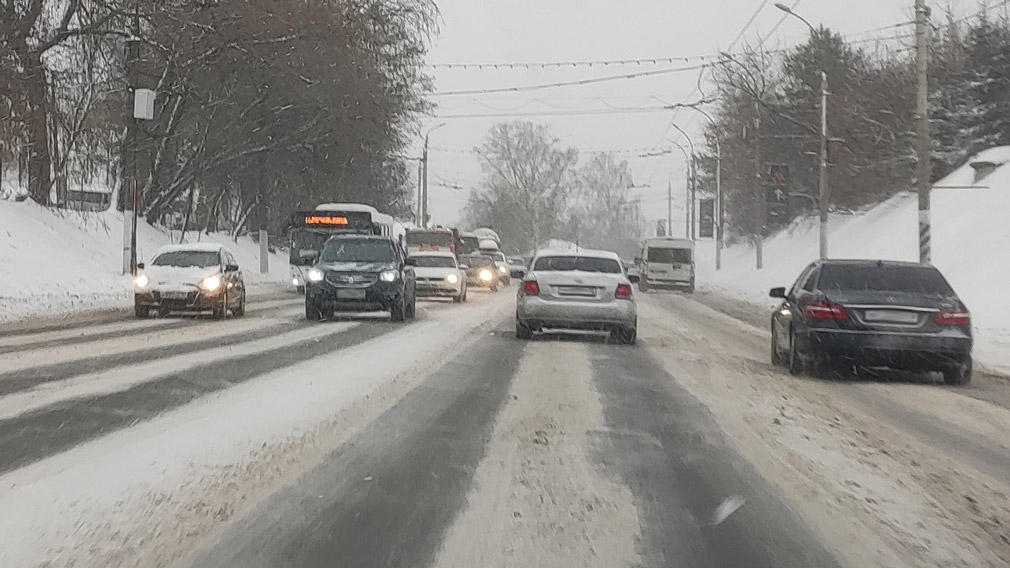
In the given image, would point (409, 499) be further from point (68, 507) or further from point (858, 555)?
point (858, 555)

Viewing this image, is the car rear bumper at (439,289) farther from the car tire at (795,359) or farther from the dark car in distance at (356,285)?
the car tire at (795,359)

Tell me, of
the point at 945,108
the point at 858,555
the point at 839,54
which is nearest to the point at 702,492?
the point at 858,555

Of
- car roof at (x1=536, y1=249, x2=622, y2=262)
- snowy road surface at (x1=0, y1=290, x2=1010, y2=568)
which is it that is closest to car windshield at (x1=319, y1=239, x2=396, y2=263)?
car roof at (x1=536, y1=249, x2=622, y2=262)

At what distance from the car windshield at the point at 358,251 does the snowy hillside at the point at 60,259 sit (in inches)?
227

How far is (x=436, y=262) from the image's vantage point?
3619 centimetres

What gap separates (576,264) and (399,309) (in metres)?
5.57

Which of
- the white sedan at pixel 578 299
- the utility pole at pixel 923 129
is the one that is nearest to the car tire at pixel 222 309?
the white sedan at pixel 578 299

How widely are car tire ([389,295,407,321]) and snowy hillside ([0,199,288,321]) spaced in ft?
23.0

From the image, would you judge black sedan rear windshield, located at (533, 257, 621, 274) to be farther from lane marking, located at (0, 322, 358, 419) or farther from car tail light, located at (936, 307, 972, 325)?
car tail light, located at (936, 307, 972, 325)

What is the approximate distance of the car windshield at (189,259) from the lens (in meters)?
25.0

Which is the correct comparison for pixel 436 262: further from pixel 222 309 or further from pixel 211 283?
pixel 211 283

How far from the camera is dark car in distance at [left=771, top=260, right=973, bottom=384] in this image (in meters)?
14.0

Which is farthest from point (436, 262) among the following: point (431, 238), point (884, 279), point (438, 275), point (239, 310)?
point (884, 279)

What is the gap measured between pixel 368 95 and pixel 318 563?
129ft
